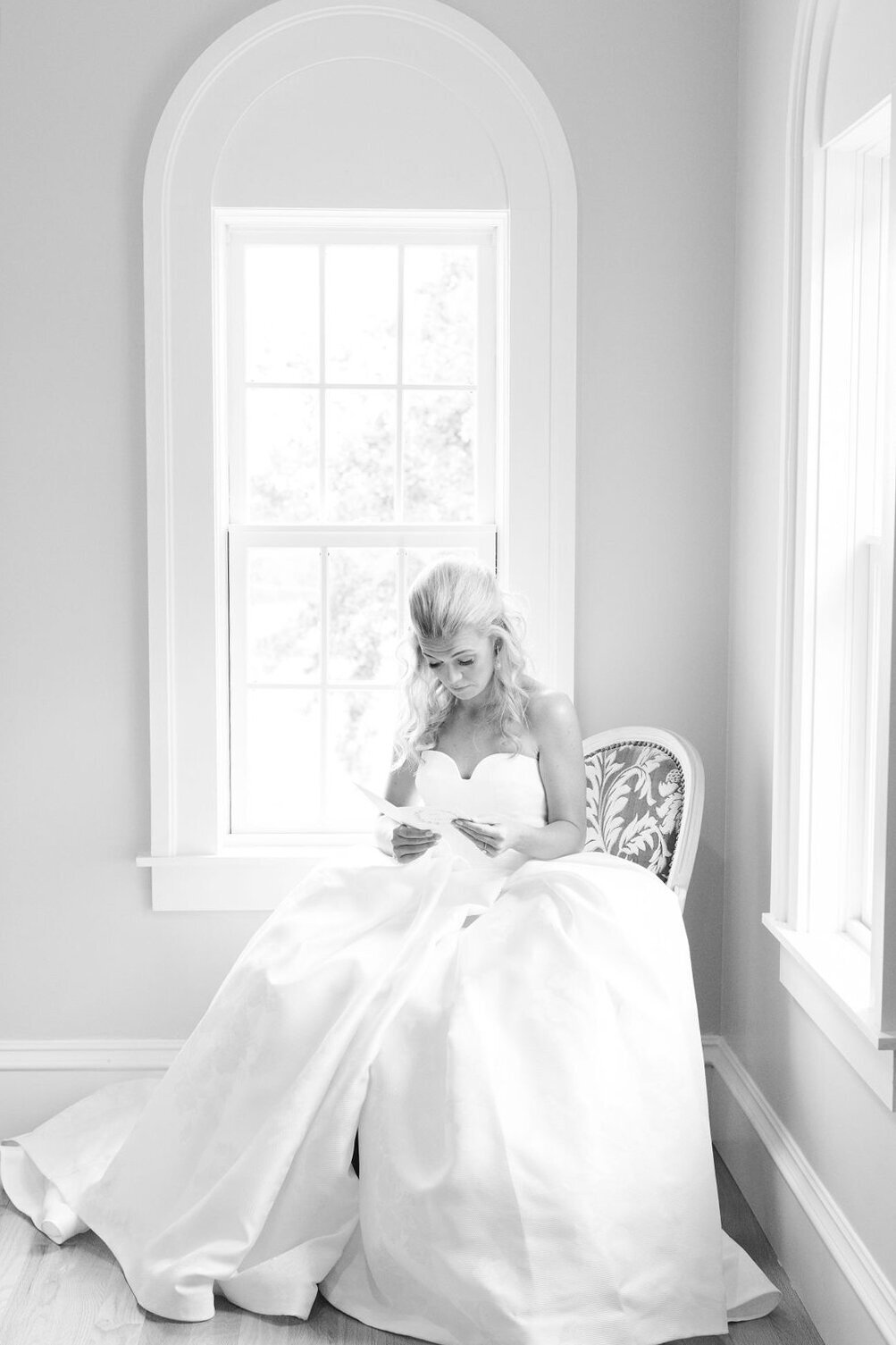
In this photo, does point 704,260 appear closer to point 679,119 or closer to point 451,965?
point 679,119

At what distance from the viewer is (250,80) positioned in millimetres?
3215

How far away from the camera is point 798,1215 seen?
2.63 metres

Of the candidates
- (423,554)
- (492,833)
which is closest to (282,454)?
(423,554)

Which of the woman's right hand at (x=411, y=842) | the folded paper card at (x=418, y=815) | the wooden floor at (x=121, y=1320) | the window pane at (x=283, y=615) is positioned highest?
the window pane at (x=283, y=615)

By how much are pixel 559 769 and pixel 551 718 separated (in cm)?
12

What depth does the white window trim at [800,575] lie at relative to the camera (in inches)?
100.0

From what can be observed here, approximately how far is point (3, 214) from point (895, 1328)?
3.16 meters

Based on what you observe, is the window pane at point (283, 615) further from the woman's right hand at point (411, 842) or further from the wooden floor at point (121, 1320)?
the wooden floor at point (121, 1320)

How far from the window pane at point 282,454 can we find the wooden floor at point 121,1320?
1882mm

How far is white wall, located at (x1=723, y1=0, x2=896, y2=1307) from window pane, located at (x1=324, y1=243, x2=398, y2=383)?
923 millimetres

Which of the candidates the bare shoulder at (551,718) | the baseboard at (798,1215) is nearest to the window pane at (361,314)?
the bare shoulder at (551,718)

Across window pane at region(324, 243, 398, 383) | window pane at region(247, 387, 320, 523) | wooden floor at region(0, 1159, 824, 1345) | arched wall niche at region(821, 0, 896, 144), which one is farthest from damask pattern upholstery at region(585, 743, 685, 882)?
arched wall niche at region(821, 0, 896, 144)

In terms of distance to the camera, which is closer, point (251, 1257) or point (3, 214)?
point (251, 1257)

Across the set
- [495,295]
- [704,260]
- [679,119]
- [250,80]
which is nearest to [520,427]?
[495,295]
